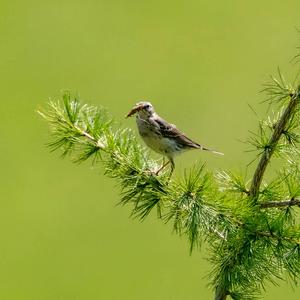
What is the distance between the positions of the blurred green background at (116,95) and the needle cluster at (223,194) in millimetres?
6561

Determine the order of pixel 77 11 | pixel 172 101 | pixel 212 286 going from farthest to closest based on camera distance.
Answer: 1. pixel 77 11
2. pixel 172 101
3. pixel 212 286

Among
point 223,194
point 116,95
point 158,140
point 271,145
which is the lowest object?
point 223,194

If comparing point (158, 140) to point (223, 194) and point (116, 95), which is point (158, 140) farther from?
point (116, 95)

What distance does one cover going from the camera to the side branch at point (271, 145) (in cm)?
395

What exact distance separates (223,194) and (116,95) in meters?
13.1

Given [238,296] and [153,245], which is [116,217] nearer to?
[153,245]

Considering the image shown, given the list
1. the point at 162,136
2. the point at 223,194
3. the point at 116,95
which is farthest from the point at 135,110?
the point at 116,95

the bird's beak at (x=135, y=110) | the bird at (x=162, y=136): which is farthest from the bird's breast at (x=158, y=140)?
the bird's beak at (x=135, y=110)

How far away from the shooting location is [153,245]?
42.7ft

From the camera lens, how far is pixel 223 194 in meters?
3.94

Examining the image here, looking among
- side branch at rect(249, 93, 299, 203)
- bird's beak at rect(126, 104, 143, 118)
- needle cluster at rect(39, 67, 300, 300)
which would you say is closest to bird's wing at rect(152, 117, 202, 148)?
bird's beak at rect(126, 104, 143, 118)

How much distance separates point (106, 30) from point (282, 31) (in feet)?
10.4

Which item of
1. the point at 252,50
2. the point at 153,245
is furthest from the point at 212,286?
the point at 252,50

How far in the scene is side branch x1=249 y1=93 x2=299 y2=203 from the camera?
3.95 meters
